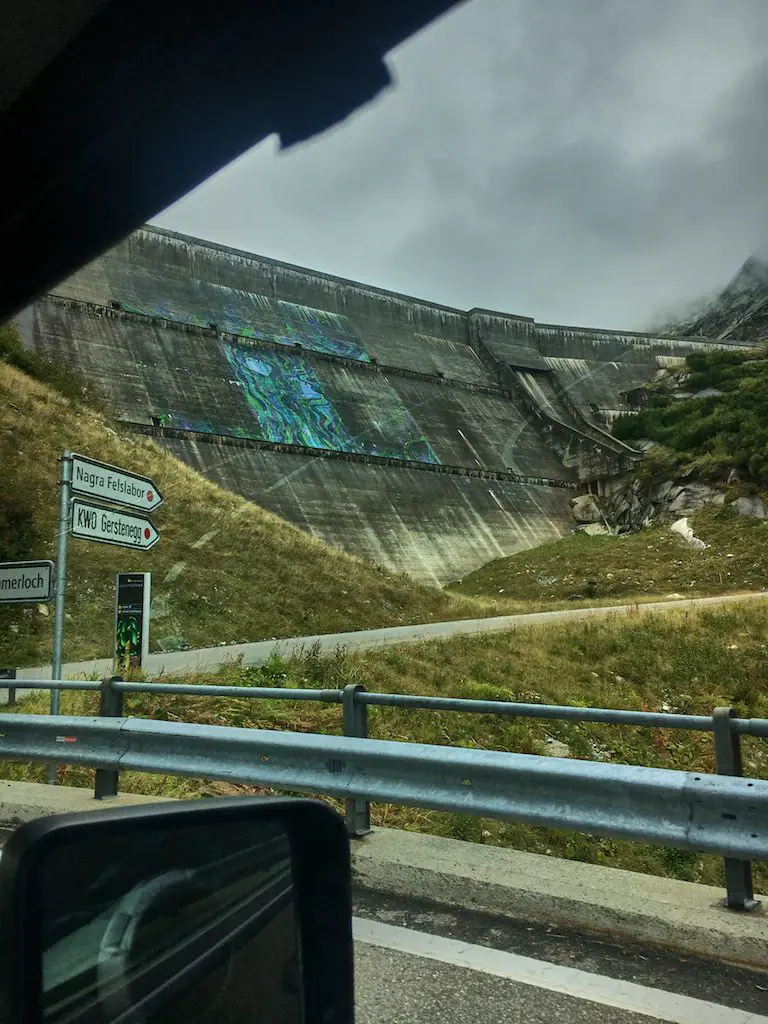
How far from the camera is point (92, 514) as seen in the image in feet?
21.6

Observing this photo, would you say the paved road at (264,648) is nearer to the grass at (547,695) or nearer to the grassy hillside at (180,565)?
the grass at (547,695)

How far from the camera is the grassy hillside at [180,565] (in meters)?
14.4

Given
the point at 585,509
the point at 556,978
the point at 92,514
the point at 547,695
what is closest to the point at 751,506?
the point at 585,509

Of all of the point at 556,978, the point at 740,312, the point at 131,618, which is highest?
the point at 740,312

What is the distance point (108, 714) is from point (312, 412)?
34250 mm

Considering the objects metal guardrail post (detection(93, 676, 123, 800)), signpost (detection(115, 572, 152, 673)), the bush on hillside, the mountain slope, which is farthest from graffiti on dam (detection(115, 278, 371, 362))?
the mountain slope

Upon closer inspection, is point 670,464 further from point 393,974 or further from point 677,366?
point 393,974

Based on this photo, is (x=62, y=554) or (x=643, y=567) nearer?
(x=62, y=554)

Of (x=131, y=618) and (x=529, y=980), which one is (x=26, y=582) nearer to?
(x=131, y=618)

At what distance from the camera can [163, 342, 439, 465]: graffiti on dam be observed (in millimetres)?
36594

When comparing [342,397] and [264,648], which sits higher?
[342,397]

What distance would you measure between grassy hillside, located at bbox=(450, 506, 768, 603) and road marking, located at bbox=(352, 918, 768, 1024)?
20.1 m

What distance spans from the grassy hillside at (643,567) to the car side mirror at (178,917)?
21.8m

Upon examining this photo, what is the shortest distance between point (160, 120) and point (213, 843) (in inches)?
138
